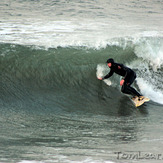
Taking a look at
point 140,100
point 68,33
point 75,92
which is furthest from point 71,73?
point 68,33

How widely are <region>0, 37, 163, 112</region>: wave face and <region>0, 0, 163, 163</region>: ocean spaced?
31mm

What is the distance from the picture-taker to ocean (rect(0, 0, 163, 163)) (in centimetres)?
475

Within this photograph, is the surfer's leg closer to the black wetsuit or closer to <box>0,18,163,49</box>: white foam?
the black wetsuit

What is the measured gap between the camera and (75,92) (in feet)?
30.0

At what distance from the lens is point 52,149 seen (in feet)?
15.3

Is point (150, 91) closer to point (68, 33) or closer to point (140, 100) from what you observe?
point (140, 100)

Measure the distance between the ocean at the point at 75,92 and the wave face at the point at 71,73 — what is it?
31 mm

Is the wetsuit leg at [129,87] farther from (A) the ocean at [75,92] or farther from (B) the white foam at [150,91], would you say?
(B) the white foam at [150,91]

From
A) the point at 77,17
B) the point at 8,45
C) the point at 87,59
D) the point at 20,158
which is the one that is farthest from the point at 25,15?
the point at 20,158

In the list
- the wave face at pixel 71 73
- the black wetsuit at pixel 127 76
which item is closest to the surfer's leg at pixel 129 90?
the black wetsuit at pixel 127 76

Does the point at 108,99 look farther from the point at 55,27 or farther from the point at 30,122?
the point at 55,27

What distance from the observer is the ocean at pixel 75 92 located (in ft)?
15.6

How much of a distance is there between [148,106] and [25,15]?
1387cm

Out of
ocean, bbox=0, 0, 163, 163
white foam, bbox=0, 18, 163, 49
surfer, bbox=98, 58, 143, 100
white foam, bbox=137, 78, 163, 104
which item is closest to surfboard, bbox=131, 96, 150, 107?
surfer, bbox=98, 58, 143, 100
